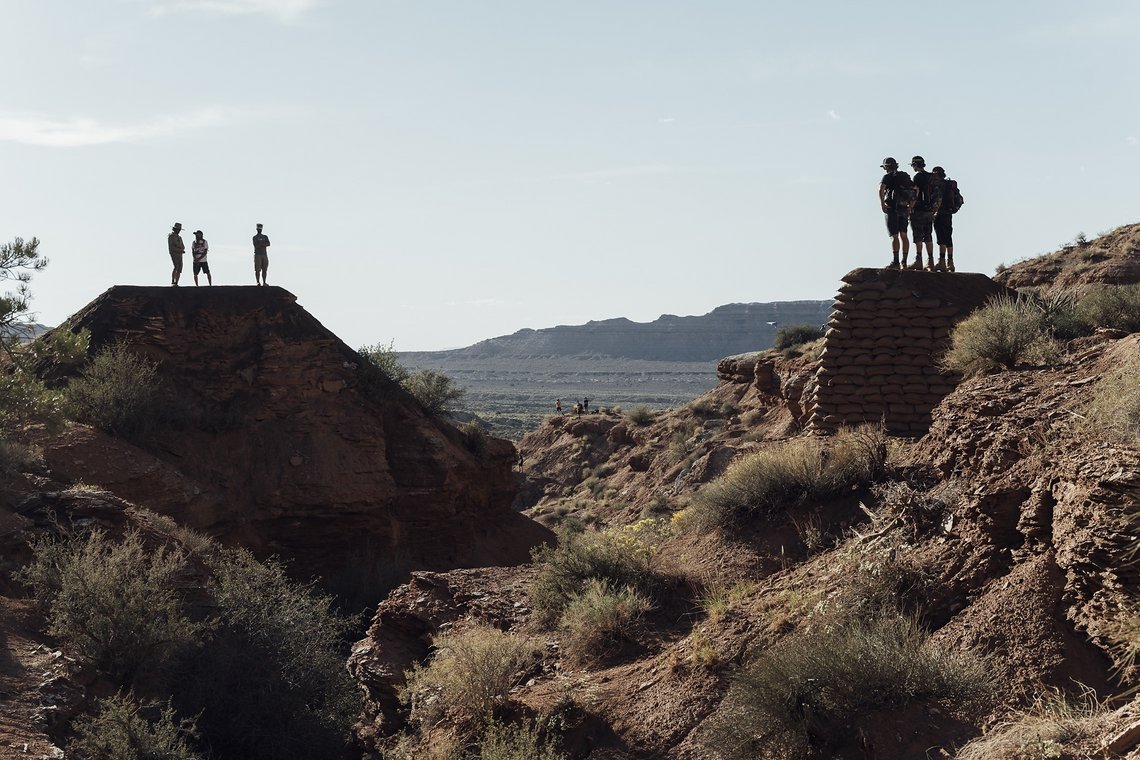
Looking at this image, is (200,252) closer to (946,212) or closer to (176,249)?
(176,249)

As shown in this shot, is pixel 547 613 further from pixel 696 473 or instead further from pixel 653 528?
pixel 696 473

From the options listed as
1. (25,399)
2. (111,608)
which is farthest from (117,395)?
(111,608)

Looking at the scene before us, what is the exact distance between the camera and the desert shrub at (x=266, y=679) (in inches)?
474

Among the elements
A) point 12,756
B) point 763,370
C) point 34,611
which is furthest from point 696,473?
point 12,756

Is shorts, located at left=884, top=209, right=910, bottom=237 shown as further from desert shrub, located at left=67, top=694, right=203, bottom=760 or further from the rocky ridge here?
desert shrub, located at left=67, top=694, right=203, bottom=760

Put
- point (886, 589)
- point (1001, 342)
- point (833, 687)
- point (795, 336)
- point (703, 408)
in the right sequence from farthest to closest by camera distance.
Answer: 1. point (703, 408)
2. point (795, 336)
3. point (1001, 342)
4. point (886, 589)
5. point (833, 687)

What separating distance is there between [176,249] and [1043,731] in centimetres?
2049

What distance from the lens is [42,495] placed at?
14.7 m

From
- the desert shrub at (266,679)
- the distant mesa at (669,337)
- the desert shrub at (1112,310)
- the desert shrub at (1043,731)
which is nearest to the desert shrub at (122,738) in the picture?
the desert shrub at (266,679)

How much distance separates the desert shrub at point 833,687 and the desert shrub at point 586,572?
3887mm

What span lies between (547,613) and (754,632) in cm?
355

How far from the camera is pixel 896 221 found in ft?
51.5

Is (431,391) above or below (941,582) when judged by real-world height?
above

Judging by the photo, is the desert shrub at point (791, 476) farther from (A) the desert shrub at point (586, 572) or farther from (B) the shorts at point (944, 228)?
(B) the shorts at point (944, 228)
